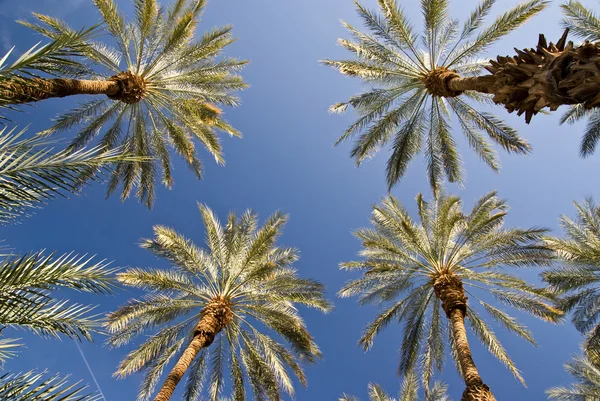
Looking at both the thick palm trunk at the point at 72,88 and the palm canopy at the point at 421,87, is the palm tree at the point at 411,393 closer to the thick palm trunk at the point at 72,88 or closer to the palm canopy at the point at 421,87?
the palm canopy at the point at 421,87

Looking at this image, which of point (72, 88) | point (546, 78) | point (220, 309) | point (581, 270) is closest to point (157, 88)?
point (72, 88)

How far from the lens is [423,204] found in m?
14.1

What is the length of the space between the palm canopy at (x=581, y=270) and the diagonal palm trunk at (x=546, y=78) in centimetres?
872

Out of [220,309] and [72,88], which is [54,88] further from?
[220,309]

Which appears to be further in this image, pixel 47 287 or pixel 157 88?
pixel 157 88

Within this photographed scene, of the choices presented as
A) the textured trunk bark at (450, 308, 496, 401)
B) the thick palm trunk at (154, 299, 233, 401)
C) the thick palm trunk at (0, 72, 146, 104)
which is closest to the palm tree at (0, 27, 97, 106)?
the thick palm trunk at (0, 72, 146, 104)

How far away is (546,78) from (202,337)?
31.7 feet

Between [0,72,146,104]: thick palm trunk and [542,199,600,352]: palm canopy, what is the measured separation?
45.6ft

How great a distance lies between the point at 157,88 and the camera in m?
12.4

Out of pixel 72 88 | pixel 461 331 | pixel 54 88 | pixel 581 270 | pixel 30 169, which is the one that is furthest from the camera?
pixel 581 270

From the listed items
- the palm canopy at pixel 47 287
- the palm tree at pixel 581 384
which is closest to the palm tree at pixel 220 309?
the palm canopy at pixel 47 287

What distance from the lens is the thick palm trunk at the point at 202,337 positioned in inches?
353

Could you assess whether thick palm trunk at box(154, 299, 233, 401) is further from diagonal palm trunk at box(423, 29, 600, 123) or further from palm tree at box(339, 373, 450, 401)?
diagonal palm trunk at box(423, 29, 600, 123)

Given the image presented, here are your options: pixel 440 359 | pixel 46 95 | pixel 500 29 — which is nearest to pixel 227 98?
pixel 46 95
